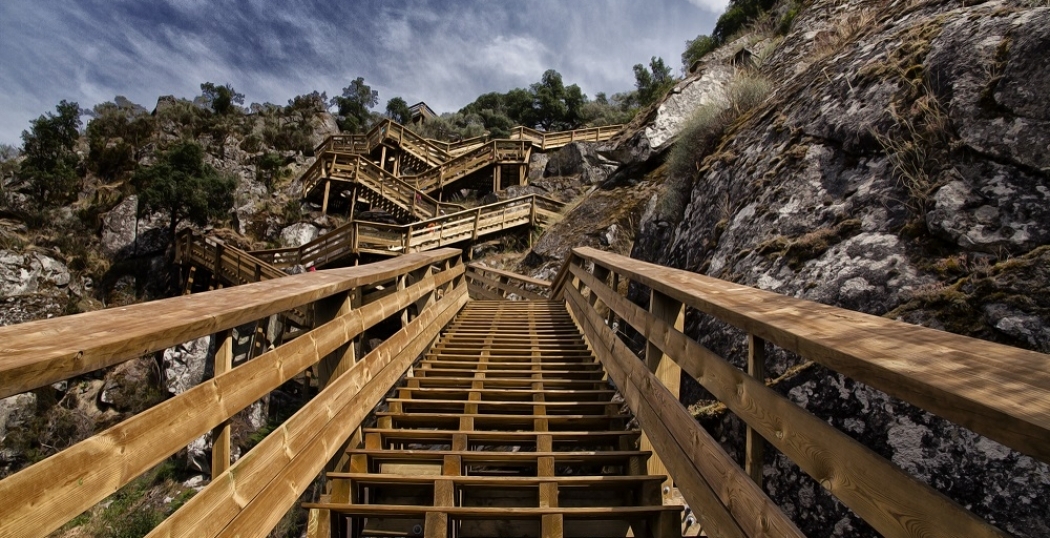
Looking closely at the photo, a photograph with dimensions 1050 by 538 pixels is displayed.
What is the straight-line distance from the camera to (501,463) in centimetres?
289

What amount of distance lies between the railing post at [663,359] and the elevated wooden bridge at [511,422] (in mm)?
13

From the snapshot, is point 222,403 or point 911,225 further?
point 911,225

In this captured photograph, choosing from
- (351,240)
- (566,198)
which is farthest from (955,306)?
(566,198)

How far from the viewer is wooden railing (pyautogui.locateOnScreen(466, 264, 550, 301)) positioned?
11954 mm

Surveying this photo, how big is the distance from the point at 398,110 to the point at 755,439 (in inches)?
2171

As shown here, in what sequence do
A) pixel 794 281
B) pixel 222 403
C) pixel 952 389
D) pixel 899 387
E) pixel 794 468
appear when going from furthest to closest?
pixel 794 281 → pixel 794 468 → pixel 222 403 → pixel 899 387 → pixel 952 389

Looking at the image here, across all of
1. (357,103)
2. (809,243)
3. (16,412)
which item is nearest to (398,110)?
(357,103)

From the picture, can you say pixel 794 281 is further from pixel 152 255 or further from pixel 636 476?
pixel 152 255

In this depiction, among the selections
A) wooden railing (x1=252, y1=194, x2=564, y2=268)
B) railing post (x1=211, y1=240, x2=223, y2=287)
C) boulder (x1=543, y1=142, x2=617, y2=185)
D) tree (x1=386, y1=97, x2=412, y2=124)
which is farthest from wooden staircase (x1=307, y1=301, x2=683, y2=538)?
tree (x1=386, y1=97, x2=412, y2=124)

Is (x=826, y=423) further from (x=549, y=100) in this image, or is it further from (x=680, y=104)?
(x=549, y=100)

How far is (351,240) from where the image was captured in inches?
656

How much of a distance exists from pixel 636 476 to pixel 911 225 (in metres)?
2.47

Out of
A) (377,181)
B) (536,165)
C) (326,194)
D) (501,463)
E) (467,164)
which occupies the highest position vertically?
(536,165)

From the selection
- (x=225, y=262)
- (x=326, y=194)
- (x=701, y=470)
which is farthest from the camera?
(x=326, y=194)
